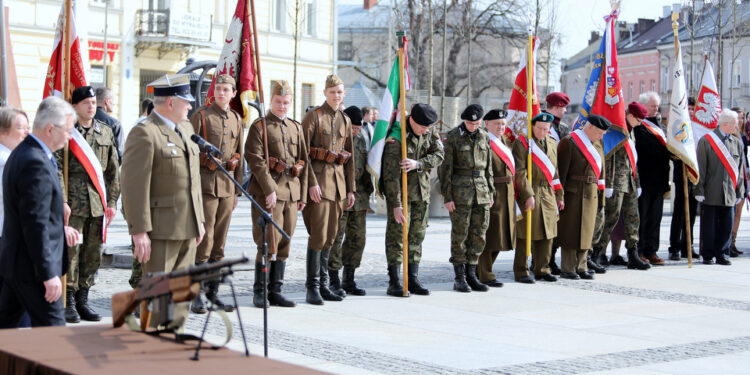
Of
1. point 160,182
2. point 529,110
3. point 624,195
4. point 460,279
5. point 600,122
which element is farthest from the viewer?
point 624,195

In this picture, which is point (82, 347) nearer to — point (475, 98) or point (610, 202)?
point (610, 202)

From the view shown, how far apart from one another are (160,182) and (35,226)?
155cm

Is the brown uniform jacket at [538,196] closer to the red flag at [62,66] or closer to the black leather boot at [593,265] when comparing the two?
the black leather boot at [593,265]

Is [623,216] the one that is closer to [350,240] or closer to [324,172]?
[350,240]

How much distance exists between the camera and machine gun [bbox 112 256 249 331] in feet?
13.5

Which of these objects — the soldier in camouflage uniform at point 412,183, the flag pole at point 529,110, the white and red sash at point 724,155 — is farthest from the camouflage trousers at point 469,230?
the white and red sash at point 724,155

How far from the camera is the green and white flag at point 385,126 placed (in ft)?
33.8

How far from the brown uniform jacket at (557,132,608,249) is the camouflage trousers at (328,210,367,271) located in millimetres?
2850

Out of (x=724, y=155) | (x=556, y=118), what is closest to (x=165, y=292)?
(x=556, y=118)

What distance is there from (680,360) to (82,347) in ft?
15.1

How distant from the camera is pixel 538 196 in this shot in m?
11.6

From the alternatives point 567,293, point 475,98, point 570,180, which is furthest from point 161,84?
point 475,98

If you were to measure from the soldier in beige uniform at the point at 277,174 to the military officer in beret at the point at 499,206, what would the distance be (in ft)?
8.27

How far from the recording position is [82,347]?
429 centimetres
